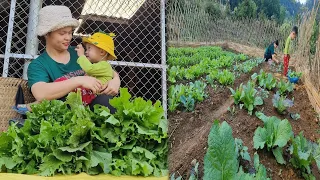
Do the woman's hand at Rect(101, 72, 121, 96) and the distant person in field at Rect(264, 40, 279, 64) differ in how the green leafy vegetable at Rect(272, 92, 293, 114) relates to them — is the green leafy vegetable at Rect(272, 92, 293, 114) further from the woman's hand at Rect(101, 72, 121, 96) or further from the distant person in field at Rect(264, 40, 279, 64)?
the woman's hand at Rect(101, 72, 121, 96)

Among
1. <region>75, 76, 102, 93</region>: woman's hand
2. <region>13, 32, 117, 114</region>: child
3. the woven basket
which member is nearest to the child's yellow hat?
<region>13, 32, 117, 114</region>: child

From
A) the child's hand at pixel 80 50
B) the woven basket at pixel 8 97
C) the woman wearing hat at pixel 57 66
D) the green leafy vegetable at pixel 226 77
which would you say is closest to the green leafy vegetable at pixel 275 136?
the green leafy vegetable at pixel 226 77

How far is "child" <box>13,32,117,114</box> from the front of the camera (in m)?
1.06

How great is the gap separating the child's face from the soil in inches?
8.8

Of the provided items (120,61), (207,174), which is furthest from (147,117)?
(120,61)

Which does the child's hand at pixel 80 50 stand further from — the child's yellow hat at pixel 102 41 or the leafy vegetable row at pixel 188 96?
the leafy vegetable row at pixel 188 96

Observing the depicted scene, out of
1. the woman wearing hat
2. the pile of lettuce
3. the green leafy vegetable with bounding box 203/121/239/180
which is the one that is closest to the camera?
the green leafy vegetable with bounding box 203/121/239/180

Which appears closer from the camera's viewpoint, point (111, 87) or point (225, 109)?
point (225, 109)

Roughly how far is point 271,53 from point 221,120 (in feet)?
0.51

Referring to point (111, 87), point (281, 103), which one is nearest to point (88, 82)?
point (111, 87)

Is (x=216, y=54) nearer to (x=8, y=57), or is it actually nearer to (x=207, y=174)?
(x=207, y=174)

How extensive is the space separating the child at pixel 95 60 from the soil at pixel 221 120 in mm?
178

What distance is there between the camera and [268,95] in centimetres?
99

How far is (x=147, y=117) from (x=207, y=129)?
115 millimetres
